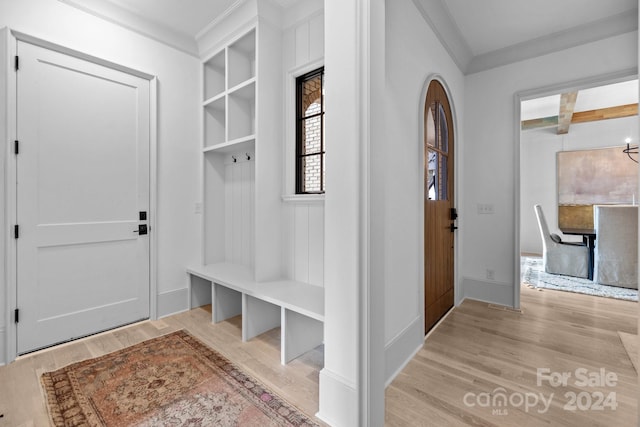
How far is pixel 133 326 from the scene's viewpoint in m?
2.56

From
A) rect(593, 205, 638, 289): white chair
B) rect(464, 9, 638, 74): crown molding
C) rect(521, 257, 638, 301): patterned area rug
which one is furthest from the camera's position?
rect(593, 205, 638, 289): white chair

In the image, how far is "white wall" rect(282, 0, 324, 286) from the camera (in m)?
2.33

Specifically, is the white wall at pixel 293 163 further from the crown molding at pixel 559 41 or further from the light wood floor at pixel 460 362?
the crown molding at pixel 559 41

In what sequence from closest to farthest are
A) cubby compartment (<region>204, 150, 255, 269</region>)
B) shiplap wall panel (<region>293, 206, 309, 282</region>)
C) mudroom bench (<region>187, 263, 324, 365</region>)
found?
mudroom bench (<region>187, 263, 324, 365</region>), shiplap wall panel (<region>293, 206, 309, 282</region>), cubby compartment (<region>204, 150, 255, 269</region>)

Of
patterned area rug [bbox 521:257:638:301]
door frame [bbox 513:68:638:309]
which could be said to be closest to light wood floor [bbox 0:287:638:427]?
door frame [bbox 513:68:638:309]

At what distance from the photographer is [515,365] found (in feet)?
6.48

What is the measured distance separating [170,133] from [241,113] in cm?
73

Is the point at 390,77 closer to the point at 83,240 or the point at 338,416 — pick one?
the point at 338,416

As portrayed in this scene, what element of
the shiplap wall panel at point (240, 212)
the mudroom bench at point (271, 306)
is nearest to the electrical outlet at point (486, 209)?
the mudroom bench at point (271, 306)

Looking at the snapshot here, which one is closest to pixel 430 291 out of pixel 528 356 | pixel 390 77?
pixel 528 356

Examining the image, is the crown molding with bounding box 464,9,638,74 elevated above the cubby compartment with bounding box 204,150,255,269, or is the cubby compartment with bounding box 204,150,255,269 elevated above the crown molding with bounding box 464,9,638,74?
the crown molding with bounding box 464,9,638,74

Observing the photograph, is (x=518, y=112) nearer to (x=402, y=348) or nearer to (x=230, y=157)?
(x=402, y=348)

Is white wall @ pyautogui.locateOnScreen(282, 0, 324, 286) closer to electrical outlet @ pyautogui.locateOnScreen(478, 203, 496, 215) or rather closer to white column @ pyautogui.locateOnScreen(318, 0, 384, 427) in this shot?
white column @ pyautogui.locateOnScreen(318, 0, 384, 427)

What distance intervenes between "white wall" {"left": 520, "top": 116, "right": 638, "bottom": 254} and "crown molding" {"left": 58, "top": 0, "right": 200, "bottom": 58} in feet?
22.3
